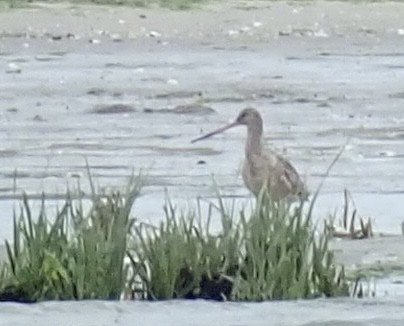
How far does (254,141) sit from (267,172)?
2.70 ft

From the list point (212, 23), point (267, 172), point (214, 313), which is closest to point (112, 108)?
point (267, 172)

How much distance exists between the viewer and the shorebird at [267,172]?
12727 millimetres

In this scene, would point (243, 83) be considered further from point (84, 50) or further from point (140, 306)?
point (140, 306)

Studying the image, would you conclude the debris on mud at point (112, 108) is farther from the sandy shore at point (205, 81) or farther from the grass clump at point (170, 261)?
the grass clump at point (170, 261)

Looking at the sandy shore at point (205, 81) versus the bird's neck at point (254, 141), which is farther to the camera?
the sandy shore at point (205, 81)

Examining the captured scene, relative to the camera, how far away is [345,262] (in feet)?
35.7

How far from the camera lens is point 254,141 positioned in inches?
548

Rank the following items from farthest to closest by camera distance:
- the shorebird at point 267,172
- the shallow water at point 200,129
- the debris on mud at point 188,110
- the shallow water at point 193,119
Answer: the debris on mud at point 188,110
the shallow water at point 193,119
the shorebird at point 267,172
the shallow water at point 200,129

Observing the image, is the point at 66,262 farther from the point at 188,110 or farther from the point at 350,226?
the point at 188,110

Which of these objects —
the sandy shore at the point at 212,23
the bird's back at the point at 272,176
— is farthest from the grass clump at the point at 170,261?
the sandy shore at the point at 212,23

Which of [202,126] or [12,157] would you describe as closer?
[12,157]

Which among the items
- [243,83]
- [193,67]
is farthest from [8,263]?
[193,67]

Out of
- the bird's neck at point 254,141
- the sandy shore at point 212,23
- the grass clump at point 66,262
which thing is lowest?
the grass clump at point 66,262

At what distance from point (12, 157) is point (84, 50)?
10.7 metres
